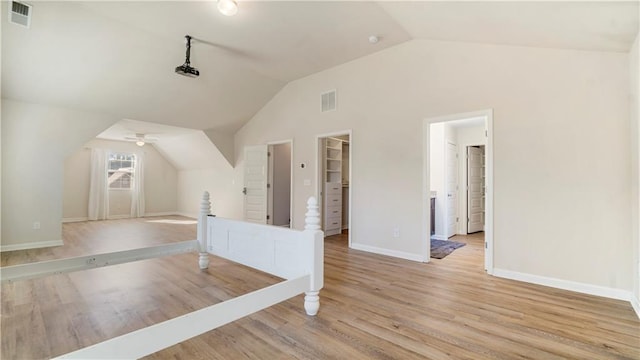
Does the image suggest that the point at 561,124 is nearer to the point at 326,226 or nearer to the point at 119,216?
the point at 326,226

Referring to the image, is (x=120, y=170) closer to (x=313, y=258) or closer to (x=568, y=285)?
(x=313, y=258)

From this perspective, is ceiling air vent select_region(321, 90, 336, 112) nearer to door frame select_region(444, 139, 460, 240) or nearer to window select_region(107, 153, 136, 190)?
door frame select_region(444, 139, 460, 240)

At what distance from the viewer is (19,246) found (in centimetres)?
471

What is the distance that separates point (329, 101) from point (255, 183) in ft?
9.18

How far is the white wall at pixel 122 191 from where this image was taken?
7844 millimetres

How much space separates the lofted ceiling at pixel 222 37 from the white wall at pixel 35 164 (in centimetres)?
30

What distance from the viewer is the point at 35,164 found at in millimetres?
4801

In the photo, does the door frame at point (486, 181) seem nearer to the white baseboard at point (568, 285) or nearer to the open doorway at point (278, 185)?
the white baseboard at point (568, 285)

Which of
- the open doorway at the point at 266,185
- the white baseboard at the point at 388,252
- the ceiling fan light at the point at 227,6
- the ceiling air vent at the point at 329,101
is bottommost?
the white baseboard at the point at 388,252

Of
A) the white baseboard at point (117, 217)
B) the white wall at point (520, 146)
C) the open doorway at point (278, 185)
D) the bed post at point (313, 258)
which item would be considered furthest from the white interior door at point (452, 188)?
the white baseboard at point (117, 217)

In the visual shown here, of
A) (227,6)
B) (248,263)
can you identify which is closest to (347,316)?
(248,263)

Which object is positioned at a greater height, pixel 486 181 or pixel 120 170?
pixel 120 170

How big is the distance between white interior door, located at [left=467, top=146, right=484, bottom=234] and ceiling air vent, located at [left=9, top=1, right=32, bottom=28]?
7554 mm

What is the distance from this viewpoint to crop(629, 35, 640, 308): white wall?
7.82 ft
